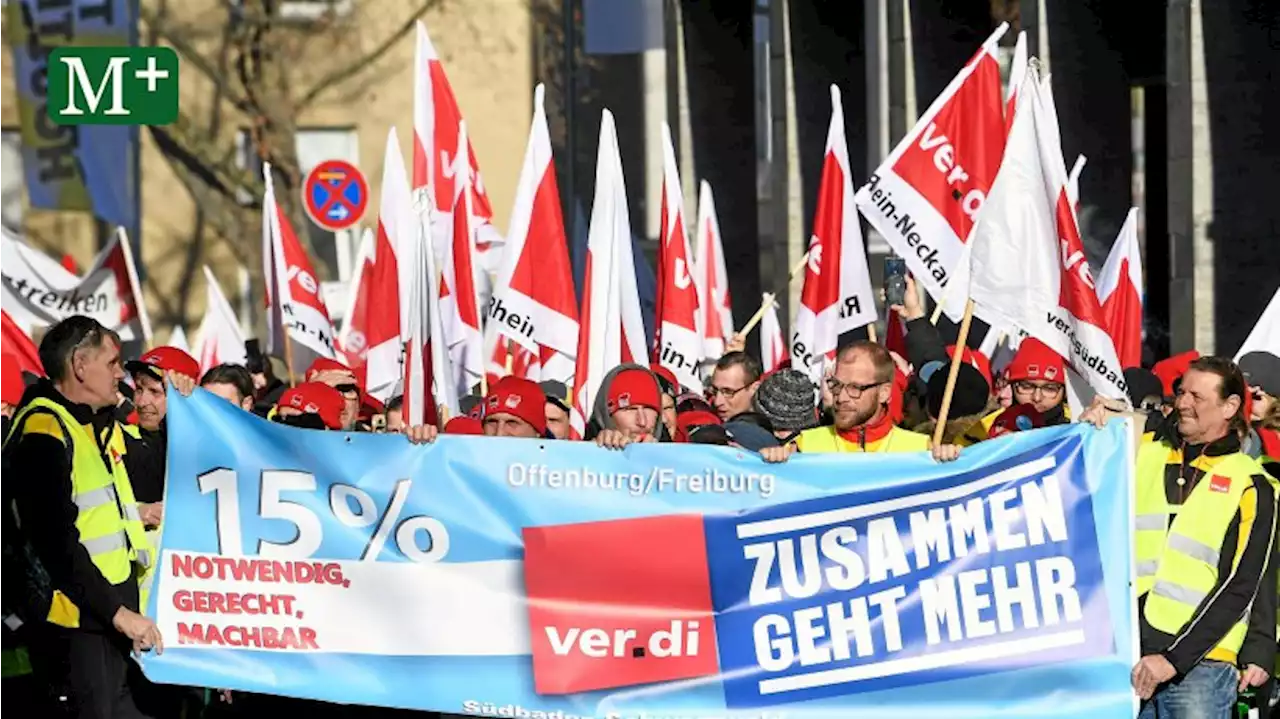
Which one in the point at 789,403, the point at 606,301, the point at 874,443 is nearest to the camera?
the point at 874,443

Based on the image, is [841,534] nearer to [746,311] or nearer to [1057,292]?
[1057,292]

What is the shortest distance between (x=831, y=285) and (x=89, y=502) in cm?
448

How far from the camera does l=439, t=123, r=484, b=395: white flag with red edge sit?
1271 cm

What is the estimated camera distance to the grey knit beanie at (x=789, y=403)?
10.4 metres

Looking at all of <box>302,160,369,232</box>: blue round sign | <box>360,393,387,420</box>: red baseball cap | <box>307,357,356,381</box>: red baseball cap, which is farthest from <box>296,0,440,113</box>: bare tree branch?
<box>307,357,356,381</box>: red baseball cap

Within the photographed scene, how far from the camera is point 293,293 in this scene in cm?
1627

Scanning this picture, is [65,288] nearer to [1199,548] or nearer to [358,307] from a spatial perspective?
[358,307]

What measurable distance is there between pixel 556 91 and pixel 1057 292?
30.9 meters

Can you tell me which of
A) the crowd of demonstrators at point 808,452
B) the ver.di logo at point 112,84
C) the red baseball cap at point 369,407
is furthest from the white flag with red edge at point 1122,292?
the ver.di logo at point 112,84

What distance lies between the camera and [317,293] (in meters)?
16.3

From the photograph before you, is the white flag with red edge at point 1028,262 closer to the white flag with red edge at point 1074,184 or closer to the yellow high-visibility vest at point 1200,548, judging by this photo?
the white flag with red edge at point 1074,184

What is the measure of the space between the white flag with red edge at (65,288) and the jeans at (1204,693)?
971 centimetres

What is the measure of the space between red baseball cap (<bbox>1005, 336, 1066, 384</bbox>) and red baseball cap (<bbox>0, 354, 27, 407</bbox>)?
4.36m

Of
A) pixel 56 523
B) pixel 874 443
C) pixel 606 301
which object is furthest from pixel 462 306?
pixel 56 523
